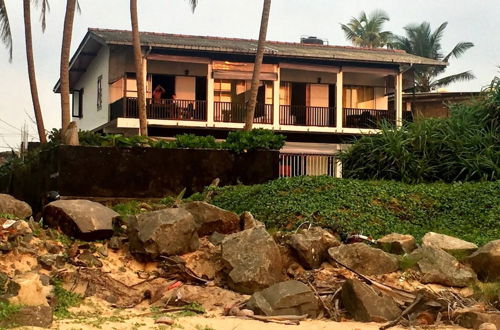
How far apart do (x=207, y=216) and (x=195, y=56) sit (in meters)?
14.6

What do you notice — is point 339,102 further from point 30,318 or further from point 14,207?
point 30,318

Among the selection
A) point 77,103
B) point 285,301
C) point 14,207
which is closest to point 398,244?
point 285,301

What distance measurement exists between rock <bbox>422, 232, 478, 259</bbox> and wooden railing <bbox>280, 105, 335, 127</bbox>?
51.5 feet

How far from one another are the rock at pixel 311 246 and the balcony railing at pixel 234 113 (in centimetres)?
1538

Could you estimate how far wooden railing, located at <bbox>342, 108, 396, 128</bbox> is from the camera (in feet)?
86.6

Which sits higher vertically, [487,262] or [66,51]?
[66,51]

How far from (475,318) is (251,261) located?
2741 mm

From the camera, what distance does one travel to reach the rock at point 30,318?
6.46m

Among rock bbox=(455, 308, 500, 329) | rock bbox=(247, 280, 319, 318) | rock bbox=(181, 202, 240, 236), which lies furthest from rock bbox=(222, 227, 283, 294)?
rock bbox=(455, 308, 500, 329)

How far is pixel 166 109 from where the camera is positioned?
24156 millimetres

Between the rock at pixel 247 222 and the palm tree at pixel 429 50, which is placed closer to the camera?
the rock at pixel 247 222

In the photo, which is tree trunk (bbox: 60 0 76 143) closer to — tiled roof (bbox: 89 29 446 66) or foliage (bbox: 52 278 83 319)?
tiled roof (bbox: 89 29 446 66)

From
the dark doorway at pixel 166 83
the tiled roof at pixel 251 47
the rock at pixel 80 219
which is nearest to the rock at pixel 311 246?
the rock at pixel 80 219

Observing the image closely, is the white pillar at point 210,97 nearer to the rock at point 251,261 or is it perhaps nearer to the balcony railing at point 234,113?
the balcony railing at point 234,113
